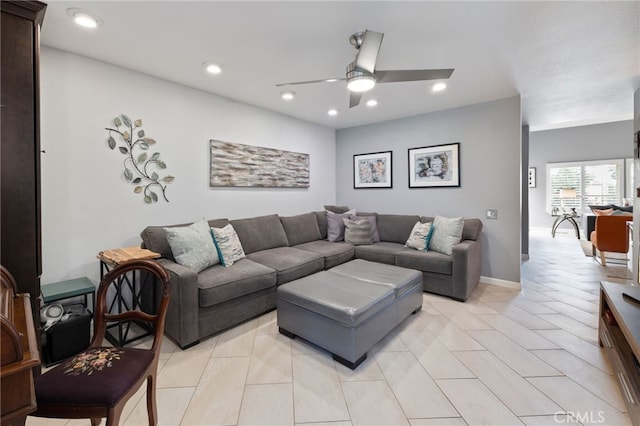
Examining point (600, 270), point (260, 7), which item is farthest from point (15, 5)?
point (600, 270)

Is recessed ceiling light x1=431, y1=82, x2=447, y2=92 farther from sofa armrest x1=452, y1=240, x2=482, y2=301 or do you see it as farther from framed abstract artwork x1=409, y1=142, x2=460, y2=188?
sofa armrest x1=452, y1=240, x2=482, y2=301

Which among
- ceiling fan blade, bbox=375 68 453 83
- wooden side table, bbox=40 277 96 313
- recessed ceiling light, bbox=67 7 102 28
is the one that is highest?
recessed ceiling light, bbox=67 7 102 28

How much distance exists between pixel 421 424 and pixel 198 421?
1240 millimetres

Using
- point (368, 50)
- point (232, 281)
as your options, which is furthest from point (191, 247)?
point (368, 50)

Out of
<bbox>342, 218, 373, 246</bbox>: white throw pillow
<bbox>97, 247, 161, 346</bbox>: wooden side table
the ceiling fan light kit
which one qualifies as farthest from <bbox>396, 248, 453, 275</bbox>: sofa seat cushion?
<bbox>97, 247, 161, 346</bbox>: wooden side table

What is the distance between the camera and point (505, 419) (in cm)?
152

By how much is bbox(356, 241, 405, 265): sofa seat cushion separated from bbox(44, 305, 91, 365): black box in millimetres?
3023

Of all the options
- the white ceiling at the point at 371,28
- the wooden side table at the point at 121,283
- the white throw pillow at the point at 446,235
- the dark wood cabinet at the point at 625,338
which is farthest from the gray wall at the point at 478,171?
the wooden side table at the point at 121,283

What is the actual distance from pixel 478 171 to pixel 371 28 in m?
2.68

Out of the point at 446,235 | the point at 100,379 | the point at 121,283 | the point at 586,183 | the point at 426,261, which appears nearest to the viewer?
the point at 100,379

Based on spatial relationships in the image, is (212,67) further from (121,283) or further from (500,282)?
(500,282)

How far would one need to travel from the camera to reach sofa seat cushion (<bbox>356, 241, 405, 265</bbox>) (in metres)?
3.67

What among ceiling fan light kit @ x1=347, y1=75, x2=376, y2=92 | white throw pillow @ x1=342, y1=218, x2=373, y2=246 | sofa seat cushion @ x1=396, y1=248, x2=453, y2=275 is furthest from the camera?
white throw pillow @ x1=342, y1=218, x2=373, y2=246

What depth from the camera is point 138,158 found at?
2803mm
